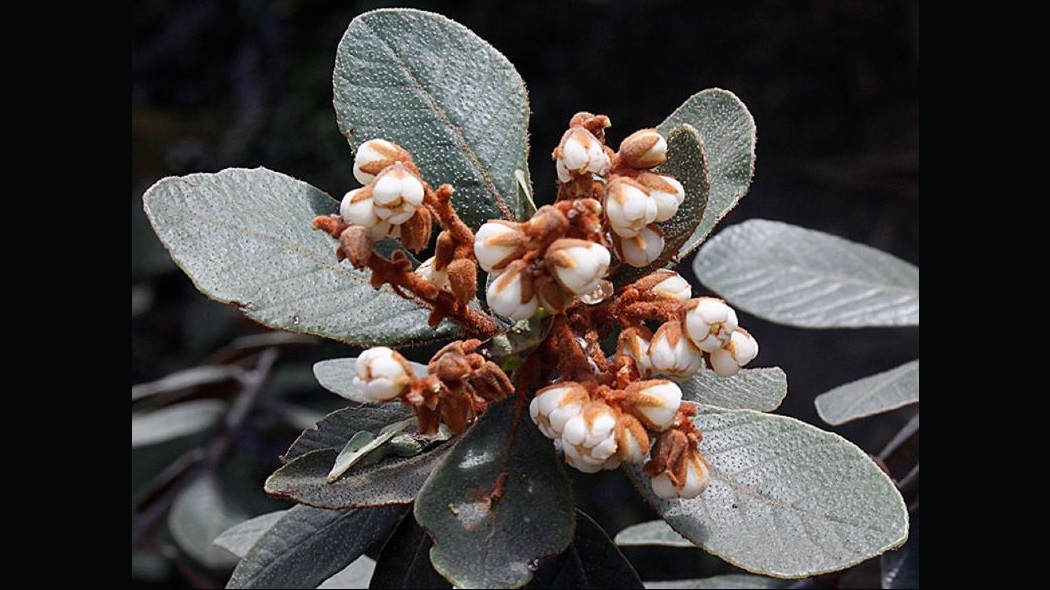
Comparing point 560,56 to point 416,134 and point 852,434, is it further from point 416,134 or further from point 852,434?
point 416,134

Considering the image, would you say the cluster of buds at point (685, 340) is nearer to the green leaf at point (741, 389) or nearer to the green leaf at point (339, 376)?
the green leaf at point (741, 389)

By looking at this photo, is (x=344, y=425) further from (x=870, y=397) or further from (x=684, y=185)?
(x=870, y=397)

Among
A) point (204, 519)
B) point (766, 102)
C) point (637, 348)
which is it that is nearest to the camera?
point (637, 348)

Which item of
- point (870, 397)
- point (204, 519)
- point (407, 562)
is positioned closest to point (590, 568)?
point (407, 562)

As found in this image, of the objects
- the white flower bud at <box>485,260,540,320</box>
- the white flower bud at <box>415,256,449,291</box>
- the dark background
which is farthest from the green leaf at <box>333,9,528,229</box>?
the dark background

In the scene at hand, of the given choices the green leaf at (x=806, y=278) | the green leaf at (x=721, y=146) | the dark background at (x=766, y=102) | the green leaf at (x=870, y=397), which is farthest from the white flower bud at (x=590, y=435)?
the dark background at (x=766, y=102)

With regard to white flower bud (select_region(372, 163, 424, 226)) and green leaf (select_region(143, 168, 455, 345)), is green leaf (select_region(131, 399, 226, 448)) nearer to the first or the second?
green leaf (select_region(143, 168, 455, 345))
